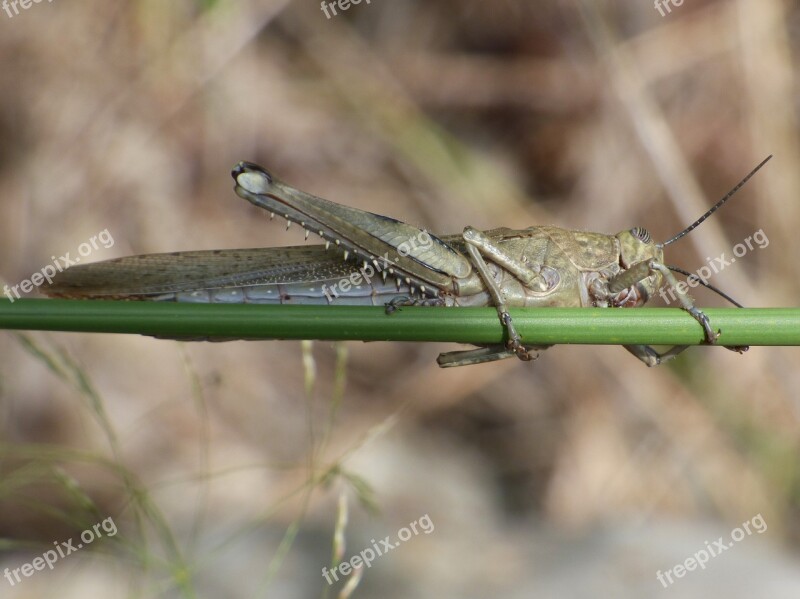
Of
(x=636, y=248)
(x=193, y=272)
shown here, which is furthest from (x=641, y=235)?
(x=193, y=272)

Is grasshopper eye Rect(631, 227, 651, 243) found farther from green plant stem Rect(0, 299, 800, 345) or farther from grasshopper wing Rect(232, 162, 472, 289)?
green plant stem Rect(0, 299, 800, 345)

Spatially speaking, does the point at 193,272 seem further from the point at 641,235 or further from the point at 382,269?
the point at 641,235

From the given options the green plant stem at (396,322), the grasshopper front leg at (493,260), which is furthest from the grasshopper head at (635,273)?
the green plant stem at (396,322)

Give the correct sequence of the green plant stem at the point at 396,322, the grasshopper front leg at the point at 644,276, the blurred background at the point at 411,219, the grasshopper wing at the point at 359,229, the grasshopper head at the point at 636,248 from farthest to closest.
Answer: the blurred background at the point at 411,219 < the grasshopper head at the point at 636,248 < the grasshopper wing at the point at 359,229 < the grasshopper front leg at the point at 644,276 < the green plant stem at the point at 396,322

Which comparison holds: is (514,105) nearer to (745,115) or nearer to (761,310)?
(745,115)

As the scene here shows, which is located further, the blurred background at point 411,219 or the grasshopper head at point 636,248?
the blurred background at point 411,219

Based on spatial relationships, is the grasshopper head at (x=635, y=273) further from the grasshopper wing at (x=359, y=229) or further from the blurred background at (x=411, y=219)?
the blurred background at (x=411, y=219)

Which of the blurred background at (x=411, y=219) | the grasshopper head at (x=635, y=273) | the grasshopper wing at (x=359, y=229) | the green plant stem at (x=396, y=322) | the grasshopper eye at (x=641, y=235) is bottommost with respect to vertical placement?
the green plant stem at (x=396, y=322)
